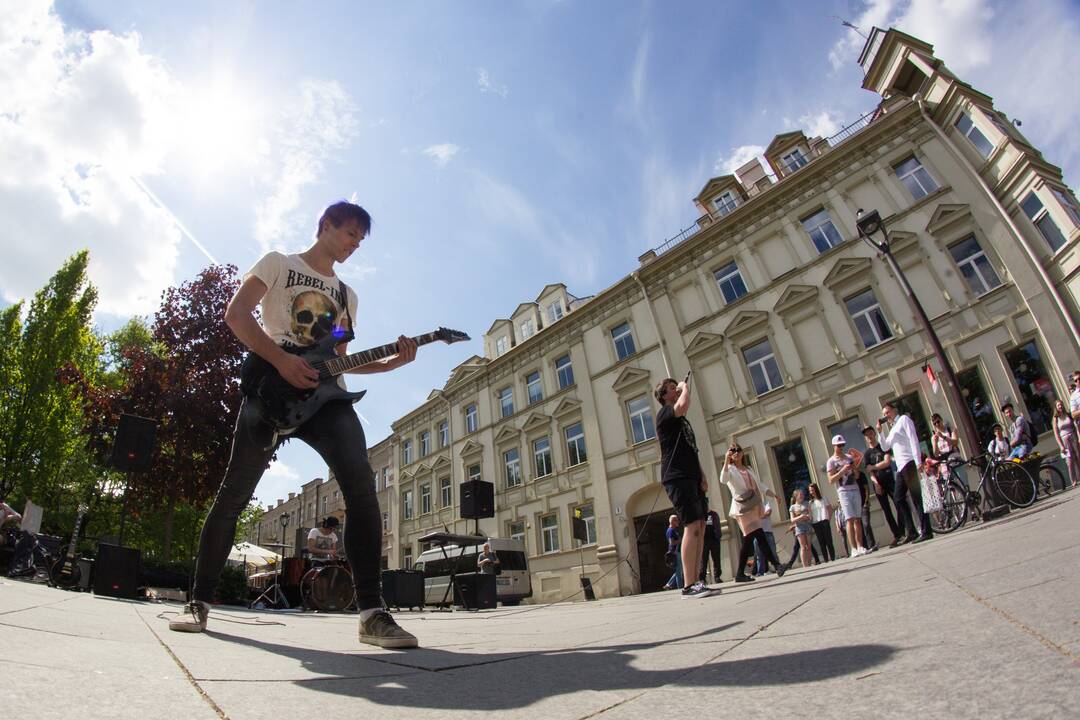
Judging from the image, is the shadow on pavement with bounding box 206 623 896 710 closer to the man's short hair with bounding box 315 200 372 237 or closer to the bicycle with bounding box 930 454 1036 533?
the man's short hair with bounding box 315 200 372 237

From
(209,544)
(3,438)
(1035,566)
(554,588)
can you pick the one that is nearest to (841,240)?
(554,588)

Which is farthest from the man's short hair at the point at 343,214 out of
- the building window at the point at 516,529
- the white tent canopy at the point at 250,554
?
the building window at the point at 516,529

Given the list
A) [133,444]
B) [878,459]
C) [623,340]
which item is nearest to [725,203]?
[623,340]

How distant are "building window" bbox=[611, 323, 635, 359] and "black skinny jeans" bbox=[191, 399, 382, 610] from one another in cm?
1893

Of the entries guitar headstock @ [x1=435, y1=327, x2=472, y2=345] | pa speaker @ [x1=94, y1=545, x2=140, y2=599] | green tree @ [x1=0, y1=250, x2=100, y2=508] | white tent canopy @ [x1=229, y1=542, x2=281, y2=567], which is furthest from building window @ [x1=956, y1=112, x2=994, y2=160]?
green tree @ [x1=0, y1=250, x2=100, y2=508]

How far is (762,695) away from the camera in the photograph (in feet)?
3.03

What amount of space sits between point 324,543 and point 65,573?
5.08 metres

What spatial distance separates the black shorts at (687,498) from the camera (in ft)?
16.0

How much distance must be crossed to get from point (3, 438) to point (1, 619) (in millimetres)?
23090

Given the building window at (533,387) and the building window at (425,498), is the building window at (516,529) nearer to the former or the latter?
the building window at (533,387)

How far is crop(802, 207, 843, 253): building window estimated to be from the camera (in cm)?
1689

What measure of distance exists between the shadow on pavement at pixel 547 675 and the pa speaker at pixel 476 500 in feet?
52.8

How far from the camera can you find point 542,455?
23.7 metres

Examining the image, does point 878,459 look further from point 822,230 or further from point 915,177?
point 915,177
